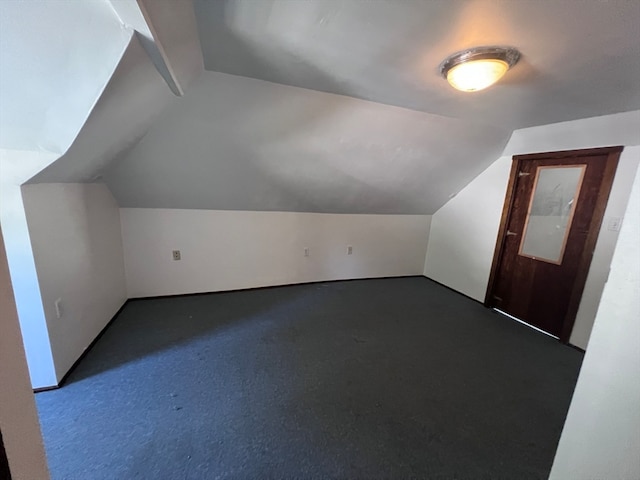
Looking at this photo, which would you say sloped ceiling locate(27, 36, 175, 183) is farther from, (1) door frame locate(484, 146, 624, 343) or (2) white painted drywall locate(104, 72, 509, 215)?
(1) door frame locate(484, 146, 624, 343)

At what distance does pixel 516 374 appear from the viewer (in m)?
2.10

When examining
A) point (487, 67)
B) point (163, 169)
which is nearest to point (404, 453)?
point (487, 67)

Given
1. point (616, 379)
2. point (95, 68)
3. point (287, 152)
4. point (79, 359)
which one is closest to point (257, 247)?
point (287, 152)

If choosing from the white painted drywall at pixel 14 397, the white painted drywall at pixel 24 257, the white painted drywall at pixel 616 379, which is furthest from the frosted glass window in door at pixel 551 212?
the white painted drywall at pixel 24 257

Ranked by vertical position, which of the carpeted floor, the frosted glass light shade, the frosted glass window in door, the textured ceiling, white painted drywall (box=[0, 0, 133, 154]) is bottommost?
the carpeted floor

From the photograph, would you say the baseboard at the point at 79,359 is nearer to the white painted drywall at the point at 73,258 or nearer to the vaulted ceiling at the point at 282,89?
the white painted drywall at the point at 73,258

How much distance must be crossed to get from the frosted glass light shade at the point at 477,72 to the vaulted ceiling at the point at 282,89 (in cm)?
11

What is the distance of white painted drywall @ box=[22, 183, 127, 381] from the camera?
64.1 inches

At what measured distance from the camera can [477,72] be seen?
1418 mm

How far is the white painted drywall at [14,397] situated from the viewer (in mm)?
432

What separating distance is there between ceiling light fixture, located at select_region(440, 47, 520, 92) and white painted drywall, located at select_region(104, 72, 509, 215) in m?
0.72

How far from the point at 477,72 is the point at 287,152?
1.50 m

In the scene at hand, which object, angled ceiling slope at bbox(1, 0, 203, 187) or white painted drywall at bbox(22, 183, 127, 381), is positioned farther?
white painted drywall at bbox(22, 183, 127, 381)

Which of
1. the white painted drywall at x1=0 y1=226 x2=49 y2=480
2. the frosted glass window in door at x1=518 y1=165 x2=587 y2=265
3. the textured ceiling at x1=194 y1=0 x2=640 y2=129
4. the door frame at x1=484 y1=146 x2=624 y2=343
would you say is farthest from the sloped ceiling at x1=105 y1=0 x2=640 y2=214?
the white painted drywall at x1=0 y1=226 x2=49 y2=480
